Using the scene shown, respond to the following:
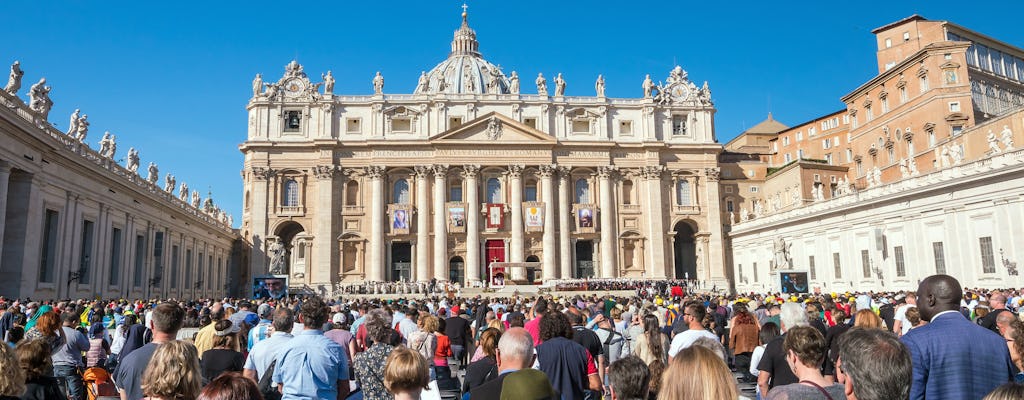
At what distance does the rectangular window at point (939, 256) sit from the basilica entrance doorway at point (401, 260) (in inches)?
1515

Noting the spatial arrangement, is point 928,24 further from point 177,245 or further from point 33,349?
point 33,349

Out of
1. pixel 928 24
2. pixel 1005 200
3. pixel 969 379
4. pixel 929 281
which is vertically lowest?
pixel 969 379

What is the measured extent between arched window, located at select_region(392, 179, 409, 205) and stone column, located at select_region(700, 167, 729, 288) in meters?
26.2

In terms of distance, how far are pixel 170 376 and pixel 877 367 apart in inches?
168

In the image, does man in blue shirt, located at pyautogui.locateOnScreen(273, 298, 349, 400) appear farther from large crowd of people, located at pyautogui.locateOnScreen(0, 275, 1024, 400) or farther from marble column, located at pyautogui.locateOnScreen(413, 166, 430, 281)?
marble column, located at pyautogui.locateOnScreen(413, 166, 430, 281)

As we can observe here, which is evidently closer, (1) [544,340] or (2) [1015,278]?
(1) [544,340]

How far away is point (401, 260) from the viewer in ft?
198

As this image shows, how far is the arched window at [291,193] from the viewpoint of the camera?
196ft

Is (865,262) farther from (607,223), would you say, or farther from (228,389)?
(228,389)

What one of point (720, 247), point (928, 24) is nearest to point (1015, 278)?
point (928, 24)

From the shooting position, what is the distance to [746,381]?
1164cm

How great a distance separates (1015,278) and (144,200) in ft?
→ 141

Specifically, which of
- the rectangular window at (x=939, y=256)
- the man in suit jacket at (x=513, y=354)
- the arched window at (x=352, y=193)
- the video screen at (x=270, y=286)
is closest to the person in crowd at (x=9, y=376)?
the man in suit jacket at (x=513, y=354)

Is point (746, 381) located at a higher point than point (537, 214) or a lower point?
lower
